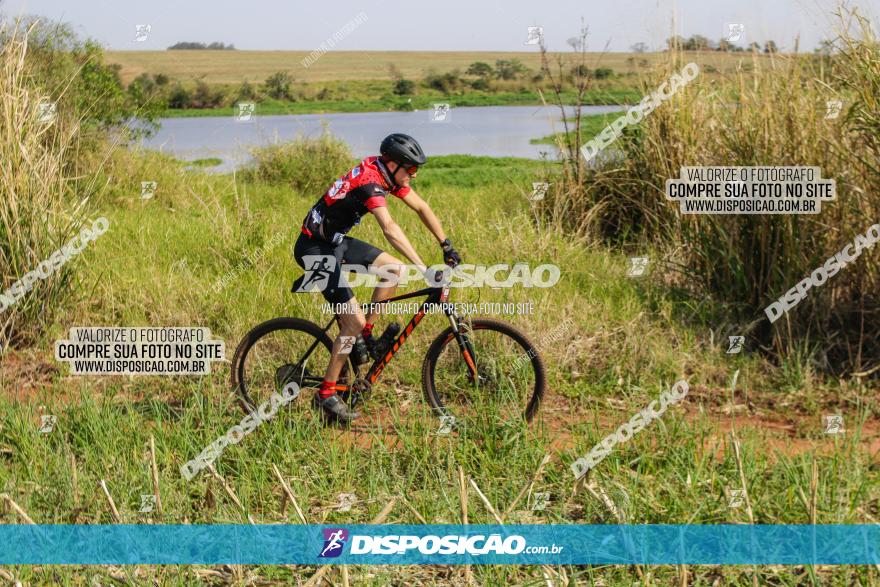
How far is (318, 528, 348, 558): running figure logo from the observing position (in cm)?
419

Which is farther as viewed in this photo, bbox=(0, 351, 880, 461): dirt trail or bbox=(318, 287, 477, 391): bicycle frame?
bbox=(318, 287, 477, 391): bicycle frame

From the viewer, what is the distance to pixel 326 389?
600 centimetres

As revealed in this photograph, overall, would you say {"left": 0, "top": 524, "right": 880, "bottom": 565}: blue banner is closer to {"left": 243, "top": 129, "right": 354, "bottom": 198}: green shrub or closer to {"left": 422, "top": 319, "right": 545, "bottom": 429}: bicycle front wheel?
{"left": 422, "top": 319, "right": 545, "bottom": 429}: bicycle front wheel

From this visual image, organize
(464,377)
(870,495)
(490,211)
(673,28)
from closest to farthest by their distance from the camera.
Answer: (870,495)
(464,377)
(673,28)
(490,211)

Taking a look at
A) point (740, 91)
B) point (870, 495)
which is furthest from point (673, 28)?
point (870, 495)

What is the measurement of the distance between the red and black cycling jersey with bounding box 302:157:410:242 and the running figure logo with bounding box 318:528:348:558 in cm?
211

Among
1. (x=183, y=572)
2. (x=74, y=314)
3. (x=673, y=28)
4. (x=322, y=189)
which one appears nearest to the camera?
(x=183, y=572)

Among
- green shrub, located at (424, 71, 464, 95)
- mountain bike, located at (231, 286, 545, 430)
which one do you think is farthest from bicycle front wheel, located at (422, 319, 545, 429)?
green shrub, located at (424, 71, 464, 95)

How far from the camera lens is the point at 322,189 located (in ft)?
52.2

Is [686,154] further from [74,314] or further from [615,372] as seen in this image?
[74,314]

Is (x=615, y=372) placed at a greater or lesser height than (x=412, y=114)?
lesser

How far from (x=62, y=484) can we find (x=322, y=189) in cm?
1144

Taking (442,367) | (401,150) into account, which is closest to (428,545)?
(401,150)

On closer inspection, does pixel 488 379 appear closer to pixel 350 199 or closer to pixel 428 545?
pixel 350 199
